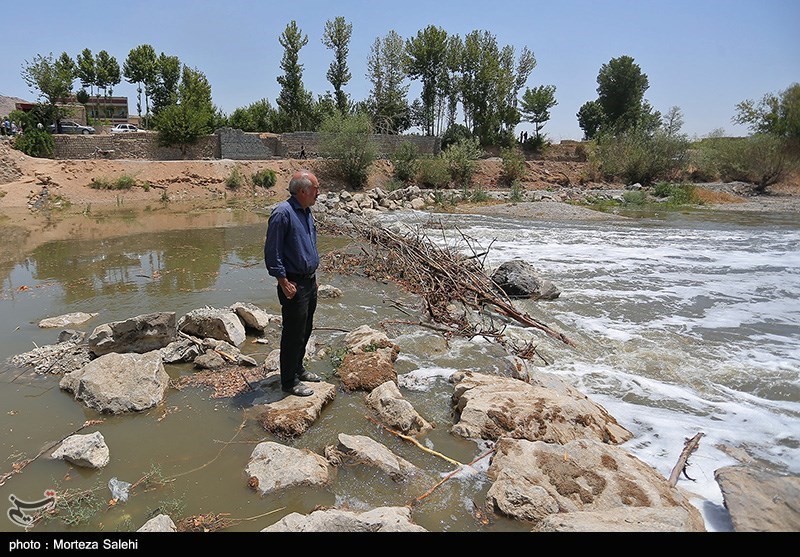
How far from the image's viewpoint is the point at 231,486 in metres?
3.14

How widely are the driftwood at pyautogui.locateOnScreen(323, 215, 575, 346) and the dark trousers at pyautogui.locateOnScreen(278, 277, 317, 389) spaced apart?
8.45 feet

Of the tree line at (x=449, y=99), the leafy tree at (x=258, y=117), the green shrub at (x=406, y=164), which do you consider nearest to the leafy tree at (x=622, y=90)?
the tree line at (x=449, y=99)

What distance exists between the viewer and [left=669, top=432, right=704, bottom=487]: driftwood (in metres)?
3.32

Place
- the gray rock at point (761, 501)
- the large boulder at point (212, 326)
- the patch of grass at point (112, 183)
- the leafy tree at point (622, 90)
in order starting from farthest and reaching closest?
the leafy tree at point (622, 90), the patch of grass at point (112, 183), the large boulder at point (212, 326), the gray rock at point (761, 501)

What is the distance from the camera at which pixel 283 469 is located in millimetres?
3195

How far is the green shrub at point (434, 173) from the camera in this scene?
29.7 meters

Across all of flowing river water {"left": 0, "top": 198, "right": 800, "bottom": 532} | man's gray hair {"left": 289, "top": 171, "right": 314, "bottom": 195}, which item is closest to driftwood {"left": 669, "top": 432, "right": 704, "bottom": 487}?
flowing river water {"left": 0, "top": 198, "right": 800, "bottom": 532}

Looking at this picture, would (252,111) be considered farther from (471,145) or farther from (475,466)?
(475,466)

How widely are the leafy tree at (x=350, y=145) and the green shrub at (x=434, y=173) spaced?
11.4 ft

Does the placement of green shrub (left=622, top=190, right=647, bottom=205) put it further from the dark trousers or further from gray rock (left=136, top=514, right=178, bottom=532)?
gray rock (left=136, top=514, right=178, bottom=532)

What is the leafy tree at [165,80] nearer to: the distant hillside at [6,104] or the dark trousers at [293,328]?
the distant hillside at [6,104]

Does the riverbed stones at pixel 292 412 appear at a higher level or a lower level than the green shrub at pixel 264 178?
lower

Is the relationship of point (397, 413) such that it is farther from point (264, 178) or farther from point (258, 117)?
point (258, 117)

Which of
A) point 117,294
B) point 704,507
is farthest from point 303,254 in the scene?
point 117,294
